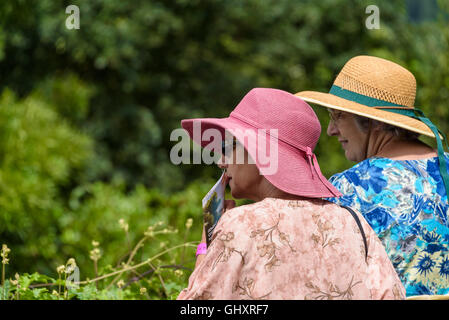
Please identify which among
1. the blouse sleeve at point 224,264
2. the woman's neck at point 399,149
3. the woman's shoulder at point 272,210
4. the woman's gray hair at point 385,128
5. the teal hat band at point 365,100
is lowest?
the blouse sleeve at point 224,264

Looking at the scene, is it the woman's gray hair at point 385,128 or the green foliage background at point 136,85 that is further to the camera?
the green foliage background at point 136,85

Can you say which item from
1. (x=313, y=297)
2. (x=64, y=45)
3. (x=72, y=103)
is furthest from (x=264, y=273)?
(x=64, y=45)

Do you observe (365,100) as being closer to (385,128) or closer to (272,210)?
(385,128)

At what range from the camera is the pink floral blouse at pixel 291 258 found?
1.92m

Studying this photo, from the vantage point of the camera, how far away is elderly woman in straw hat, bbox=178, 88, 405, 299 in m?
1.92

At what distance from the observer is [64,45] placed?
8.56 m

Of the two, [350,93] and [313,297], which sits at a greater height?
[350,93]

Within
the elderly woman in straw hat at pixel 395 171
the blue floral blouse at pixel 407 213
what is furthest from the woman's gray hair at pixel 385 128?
the blue floral blouse at pixel 407 213

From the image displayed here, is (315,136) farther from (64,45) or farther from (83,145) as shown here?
(64,45)

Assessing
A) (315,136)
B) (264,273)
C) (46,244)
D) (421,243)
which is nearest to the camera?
(264,273)

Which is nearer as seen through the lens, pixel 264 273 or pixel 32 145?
pixel 264 273

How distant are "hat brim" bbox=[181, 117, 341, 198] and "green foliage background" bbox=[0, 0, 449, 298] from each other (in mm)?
2930

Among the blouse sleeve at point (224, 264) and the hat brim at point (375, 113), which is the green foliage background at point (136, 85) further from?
the blouse sleeve at point (224, 264)
